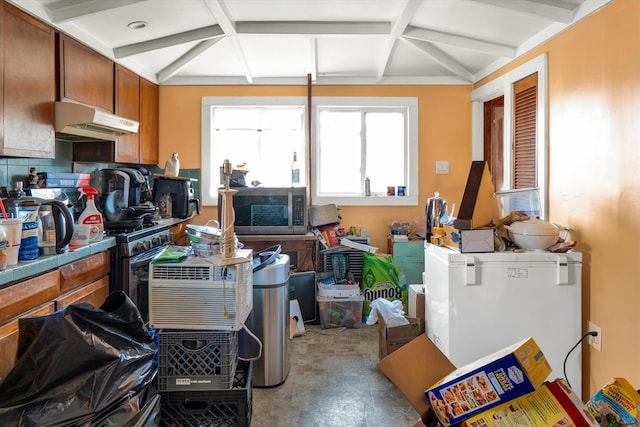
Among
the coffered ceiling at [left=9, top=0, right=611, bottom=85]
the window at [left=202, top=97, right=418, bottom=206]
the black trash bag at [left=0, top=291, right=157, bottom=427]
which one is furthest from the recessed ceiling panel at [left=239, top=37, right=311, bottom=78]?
the black trash bag at [left=0, top=291, right=157, bottom=427]

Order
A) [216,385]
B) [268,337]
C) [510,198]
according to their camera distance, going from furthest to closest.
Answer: [510,198] → [268,337] → [216,385]

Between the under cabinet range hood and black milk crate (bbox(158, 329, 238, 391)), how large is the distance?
164 cm

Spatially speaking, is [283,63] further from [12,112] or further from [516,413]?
[516,413]

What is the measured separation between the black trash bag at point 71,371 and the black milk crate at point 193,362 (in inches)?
9.9

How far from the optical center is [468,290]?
244 centimetres

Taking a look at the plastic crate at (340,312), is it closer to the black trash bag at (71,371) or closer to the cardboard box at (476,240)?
the cardboard box at (476,240)

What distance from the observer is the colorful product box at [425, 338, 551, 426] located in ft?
4.25

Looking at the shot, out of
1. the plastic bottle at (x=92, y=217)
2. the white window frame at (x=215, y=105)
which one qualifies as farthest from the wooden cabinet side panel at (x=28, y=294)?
the white window frame at (x=215, y=105)

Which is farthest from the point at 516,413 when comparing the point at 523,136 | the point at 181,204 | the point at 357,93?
the point at 357,93

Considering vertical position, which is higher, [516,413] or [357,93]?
[357,93]

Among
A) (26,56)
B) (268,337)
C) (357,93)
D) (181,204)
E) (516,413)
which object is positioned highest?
(357,93)

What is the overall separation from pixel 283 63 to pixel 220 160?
3.91 ft

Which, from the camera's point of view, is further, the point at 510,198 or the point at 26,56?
the point at 510,198

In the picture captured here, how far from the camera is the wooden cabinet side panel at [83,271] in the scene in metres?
2.29
